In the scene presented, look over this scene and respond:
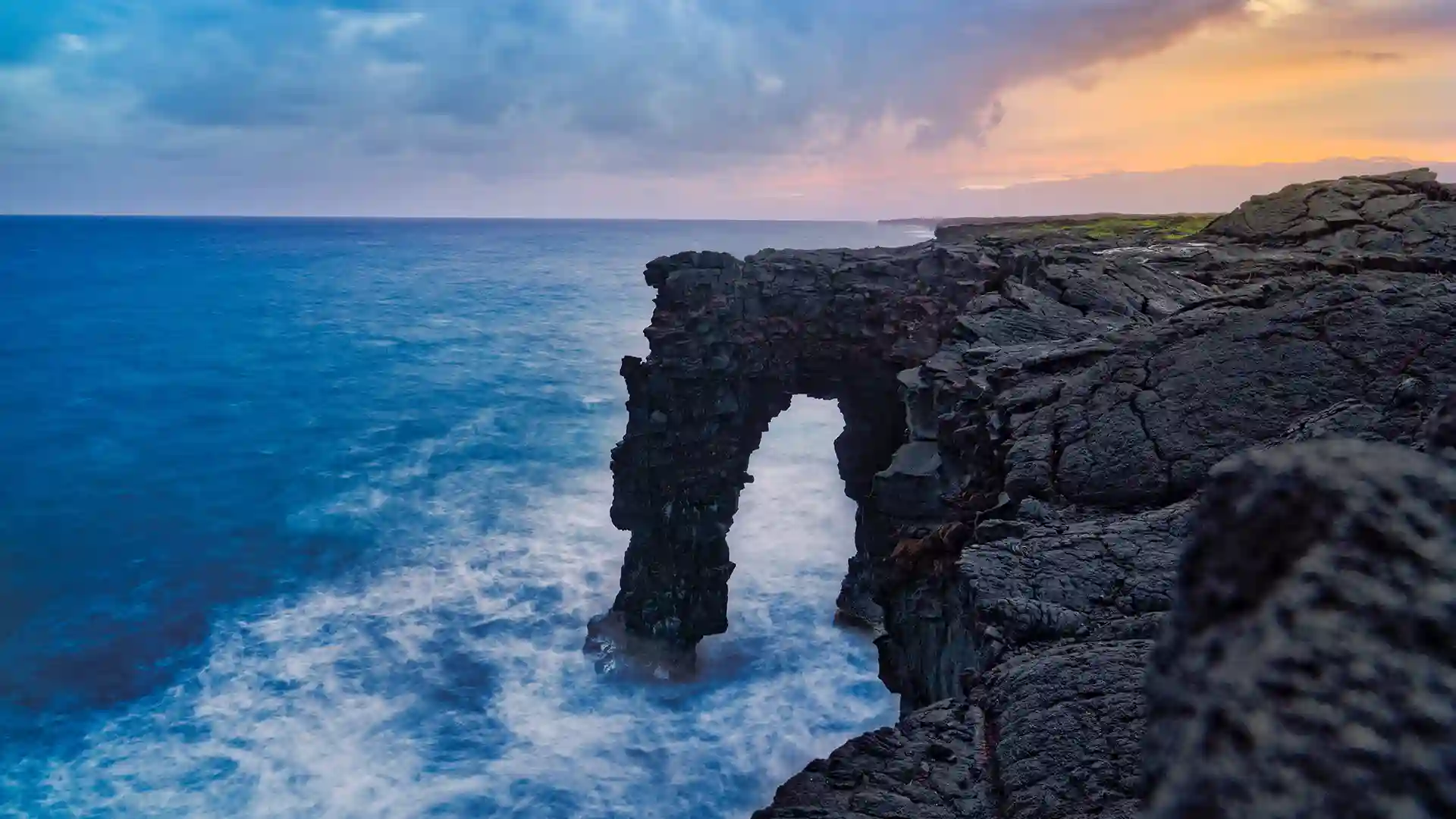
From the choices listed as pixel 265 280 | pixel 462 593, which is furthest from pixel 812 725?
pixel 265 280

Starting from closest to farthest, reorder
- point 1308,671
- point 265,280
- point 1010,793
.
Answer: point 1308,671
point 1010,793
point 265,280

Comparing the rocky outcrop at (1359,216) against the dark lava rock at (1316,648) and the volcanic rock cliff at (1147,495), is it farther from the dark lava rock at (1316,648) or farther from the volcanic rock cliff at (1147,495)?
the dark lava rock at (1316,648)

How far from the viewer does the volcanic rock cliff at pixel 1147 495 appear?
1.98m

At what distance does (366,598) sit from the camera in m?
33.3

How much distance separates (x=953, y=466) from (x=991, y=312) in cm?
387

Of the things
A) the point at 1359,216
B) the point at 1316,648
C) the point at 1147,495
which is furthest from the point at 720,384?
the point at 1316,648

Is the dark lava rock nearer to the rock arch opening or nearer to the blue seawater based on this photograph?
the rock arch opening

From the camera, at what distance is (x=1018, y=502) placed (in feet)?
27.7

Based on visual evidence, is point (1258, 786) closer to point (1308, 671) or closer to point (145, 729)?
point (1308, 671)

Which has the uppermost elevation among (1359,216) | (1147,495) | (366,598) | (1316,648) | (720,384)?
(1359,216)

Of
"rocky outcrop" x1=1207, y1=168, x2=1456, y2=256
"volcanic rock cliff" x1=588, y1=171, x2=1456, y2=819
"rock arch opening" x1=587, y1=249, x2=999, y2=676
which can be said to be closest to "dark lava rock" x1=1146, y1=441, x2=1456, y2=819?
"volcanic rock cliff" x1=588, y1=171, x2=1456, y2=819

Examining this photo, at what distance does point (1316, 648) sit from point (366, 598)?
118 ft

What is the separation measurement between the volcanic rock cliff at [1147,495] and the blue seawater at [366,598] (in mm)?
7730

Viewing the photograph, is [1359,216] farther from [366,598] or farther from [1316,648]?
[366,598]
